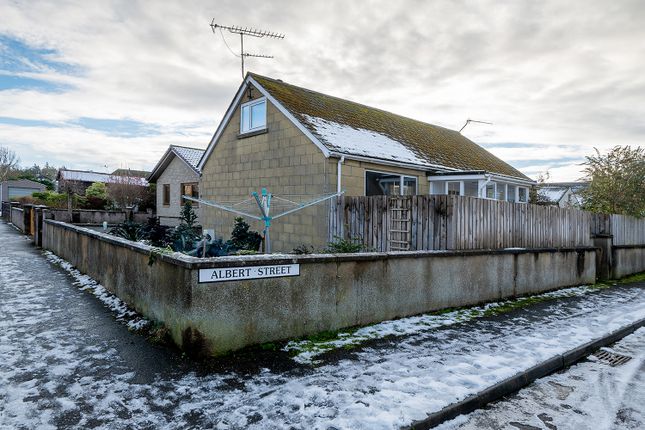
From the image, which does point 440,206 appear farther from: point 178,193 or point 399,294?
point 178,193

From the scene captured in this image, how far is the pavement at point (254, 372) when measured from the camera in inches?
143

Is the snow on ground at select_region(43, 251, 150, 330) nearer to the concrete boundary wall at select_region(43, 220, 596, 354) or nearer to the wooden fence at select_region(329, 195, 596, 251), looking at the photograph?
the concrete boundary wall at select_region(43, 220, 596, 354)

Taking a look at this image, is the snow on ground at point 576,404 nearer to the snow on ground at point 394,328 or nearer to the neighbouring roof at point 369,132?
the snow on ground at point 394,328

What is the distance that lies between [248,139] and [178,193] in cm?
1424

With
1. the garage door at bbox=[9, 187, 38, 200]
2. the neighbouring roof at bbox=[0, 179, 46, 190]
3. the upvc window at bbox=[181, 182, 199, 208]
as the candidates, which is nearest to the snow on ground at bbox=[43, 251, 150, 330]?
the upvc window at bbox=[181, 182, 199, 208]

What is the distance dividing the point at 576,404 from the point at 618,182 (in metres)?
15.5

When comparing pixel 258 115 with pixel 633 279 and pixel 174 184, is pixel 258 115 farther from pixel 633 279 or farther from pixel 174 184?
pixel 174 184

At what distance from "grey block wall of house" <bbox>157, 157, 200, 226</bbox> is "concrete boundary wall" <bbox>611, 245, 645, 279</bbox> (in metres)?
21.3

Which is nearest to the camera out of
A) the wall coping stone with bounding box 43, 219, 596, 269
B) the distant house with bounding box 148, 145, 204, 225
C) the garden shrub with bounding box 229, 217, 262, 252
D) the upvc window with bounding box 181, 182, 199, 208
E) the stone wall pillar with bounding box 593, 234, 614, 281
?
the wall coping stone with bounding box 43, 219, 596, 269

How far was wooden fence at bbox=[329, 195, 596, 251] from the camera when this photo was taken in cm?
807

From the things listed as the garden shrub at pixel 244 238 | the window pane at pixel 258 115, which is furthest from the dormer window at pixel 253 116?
the garden shrub at pixel 244 238

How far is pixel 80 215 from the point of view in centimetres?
2498

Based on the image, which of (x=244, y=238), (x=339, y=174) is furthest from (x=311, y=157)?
(x=244, y=238)

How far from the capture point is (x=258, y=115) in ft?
46.7
